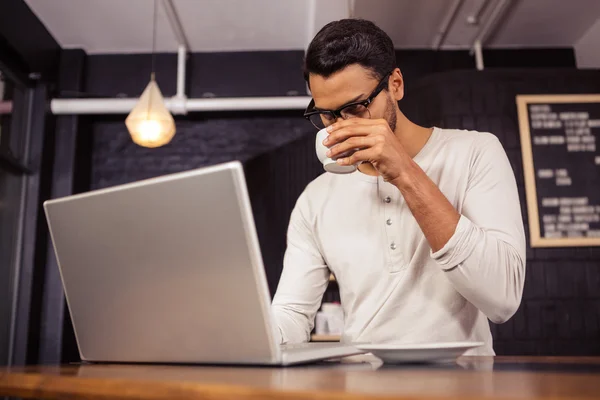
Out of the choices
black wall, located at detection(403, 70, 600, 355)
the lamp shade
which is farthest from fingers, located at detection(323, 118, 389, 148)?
black wall, located at detection(403, 70, 600, 355)

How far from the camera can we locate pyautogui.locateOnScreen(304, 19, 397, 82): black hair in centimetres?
132

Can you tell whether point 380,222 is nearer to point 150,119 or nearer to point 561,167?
point 150,119

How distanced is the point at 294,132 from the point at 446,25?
147 centimetres

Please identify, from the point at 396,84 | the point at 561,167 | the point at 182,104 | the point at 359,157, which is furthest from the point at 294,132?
the point at 359,157

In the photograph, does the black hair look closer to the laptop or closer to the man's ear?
the man's ear

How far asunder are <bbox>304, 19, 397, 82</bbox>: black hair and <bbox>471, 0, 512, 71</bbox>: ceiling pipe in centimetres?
292

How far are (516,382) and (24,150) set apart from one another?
4.55 meters

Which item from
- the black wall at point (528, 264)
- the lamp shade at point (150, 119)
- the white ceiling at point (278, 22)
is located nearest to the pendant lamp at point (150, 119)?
the lamp shade at point (150, 119)

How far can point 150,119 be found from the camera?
3414 millimetres

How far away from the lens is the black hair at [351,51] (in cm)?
132

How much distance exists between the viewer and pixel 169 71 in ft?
15.9

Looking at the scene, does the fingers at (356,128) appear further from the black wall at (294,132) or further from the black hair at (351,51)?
the black wall at (294,132)

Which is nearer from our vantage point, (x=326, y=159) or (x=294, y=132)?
(x=326, y=159)

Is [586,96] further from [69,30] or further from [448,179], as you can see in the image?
[69,30]
